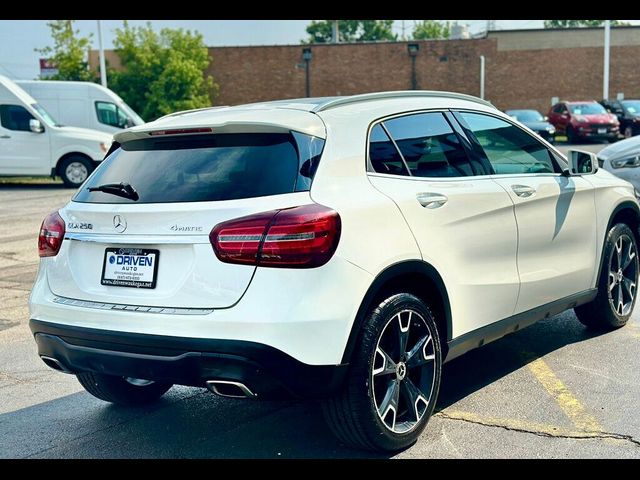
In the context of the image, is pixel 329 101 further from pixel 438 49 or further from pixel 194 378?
pixel 438 49

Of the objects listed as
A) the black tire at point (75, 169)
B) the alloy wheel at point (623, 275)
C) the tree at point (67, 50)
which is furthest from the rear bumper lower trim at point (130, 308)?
the tree at point (67, 50)

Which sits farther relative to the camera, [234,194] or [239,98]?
[239,98]

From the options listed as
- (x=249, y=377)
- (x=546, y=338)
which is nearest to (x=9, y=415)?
(x=249, y=377)

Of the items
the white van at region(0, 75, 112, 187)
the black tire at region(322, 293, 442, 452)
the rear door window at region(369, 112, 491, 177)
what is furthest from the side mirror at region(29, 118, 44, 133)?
the black tire at region(322, 293, 442, 452)

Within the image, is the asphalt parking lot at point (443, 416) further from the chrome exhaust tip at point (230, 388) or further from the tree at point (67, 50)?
the tree at point (67, 50)

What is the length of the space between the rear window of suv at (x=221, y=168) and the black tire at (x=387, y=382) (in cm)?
74

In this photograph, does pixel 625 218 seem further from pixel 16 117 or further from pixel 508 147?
pixel 16 117

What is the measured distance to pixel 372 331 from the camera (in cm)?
368

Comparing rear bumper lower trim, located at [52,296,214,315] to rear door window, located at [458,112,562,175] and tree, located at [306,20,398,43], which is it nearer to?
rear door window, located at [458,112,562,175]

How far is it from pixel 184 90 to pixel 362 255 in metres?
42.9

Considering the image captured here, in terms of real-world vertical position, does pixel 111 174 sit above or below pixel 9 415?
above

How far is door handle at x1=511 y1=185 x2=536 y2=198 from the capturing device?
486 centimetres

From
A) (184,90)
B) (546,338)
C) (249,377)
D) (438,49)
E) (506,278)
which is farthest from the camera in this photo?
(438,49)

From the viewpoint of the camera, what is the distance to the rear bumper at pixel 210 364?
3.44 meters
